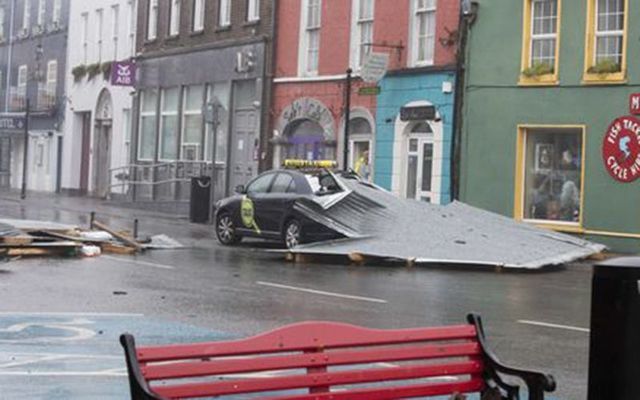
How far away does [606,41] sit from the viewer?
22.6 metres

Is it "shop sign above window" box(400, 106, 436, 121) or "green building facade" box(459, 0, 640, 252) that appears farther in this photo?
"shop sign above window" box(400, 106, 436, 121)

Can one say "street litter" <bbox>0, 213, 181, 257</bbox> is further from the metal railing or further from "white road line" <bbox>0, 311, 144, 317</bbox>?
the metal railing

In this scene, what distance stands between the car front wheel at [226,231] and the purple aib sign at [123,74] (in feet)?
61.9

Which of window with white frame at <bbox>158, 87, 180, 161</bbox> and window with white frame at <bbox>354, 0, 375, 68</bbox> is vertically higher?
window with white frame at <bbox>354, 0, 375, 68</bbox>

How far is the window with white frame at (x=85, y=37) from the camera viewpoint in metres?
46.9

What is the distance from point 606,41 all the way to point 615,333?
1869cm

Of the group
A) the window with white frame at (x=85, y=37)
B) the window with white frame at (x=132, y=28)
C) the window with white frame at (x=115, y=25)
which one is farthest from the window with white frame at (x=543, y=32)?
the window with white frame at (x=85, y=37)

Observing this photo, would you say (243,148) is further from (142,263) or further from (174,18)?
(142,263)

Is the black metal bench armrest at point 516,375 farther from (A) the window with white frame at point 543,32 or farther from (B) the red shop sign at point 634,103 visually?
(A) the window with white frame at point 543,32

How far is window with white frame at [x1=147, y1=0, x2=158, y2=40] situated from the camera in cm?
4125

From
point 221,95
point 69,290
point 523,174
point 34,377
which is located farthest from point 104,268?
point 221,95

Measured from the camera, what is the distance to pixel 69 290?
13.6m

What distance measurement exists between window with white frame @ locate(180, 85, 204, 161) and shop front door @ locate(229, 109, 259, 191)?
2331 mm

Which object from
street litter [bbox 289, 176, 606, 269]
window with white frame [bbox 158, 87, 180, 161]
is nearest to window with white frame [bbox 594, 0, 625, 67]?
street litter [bbox 289, 176, 606, 269]
